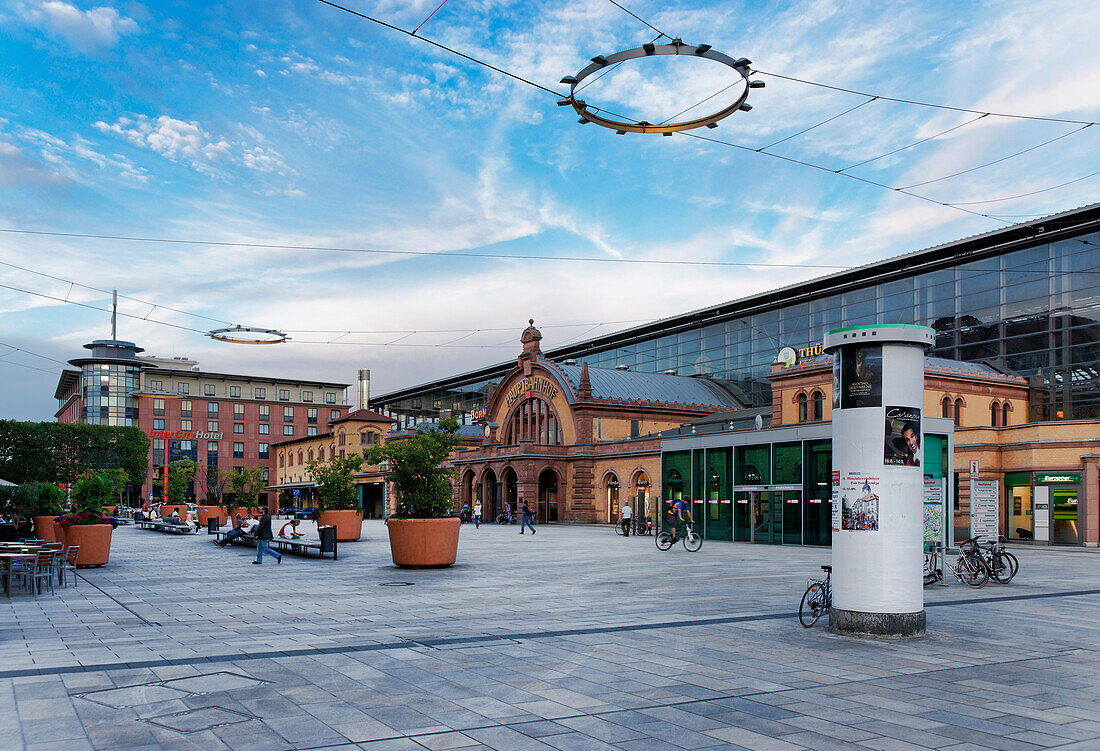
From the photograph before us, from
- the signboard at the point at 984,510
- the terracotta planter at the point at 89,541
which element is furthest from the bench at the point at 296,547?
the signboard at the point at 984,510

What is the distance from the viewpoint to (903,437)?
12.1 metres

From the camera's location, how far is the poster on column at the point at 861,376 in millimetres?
12242

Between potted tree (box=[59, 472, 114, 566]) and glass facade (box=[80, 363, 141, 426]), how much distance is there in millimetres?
96061

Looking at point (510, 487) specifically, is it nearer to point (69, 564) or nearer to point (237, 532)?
point (237, 532)

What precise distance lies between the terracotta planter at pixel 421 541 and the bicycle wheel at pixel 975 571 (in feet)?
36.2

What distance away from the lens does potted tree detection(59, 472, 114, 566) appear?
68.4 feet

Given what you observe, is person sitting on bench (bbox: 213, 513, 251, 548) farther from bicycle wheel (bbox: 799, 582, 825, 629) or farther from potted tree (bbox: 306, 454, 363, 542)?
bicycle wheel (bbox: 799, 582, 825, 629)

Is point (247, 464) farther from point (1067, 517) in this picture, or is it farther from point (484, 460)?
point (1067, 517)

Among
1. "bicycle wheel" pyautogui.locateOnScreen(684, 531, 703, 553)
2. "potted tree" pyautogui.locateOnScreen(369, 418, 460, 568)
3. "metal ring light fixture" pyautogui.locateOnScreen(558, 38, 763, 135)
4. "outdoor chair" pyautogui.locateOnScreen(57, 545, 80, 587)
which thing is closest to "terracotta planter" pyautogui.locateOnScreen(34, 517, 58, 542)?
"outdoor chair" pyautogui.locateOnScreen(57, 545, 80, 587)

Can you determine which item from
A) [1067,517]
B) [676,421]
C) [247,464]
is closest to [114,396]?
[247,464]

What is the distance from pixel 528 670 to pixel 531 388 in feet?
184

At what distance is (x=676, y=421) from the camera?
2516 inches

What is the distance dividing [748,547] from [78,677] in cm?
2760

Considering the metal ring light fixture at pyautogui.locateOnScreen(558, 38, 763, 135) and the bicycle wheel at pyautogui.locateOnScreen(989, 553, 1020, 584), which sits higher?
the metal ring light fixture at pyautogui.locateOnScreen(558, 38, 763, 135)
